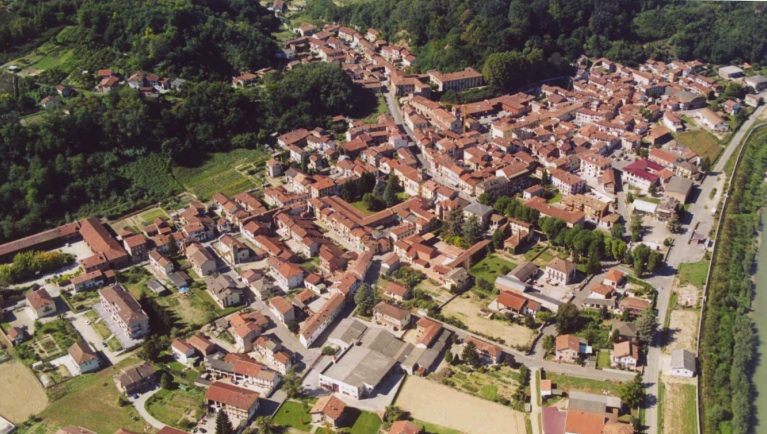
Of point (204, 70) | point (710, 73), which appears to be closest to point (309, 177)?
point (204, 70)

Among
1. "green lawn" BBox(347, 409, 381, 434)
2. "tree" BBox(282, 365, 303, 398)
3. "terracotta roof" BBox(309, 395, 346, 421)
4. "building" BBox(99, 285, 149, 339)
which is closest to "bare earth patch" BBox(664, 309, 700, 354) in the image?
"green lawn" BBox(347, 409, 381, 434)

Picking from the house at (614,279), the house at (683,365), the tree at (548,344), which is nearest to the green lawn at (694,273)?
the house at (614,279)

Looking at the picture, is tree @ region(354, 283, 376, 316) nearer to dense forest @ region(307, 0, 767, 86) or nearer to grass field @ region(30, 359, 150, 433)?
grass field @ region(30, 359, 150, 433)

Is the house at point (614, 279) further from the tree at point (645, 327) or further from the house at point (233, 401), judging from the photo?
the house at point (233, 401)

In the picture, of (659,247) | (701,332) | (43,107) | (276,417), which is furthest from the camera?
(43,107)

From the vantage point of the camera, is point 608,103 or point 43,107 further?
point 608,103

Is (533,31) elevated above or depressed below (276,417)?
above

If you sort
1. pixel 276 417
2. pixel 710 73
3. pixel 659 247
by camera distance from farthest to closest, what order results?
pixel 710 73 < pixel 659 247 < pixel 276 417

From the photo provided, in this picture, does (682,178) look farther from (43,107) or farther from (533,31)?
(43,107)
